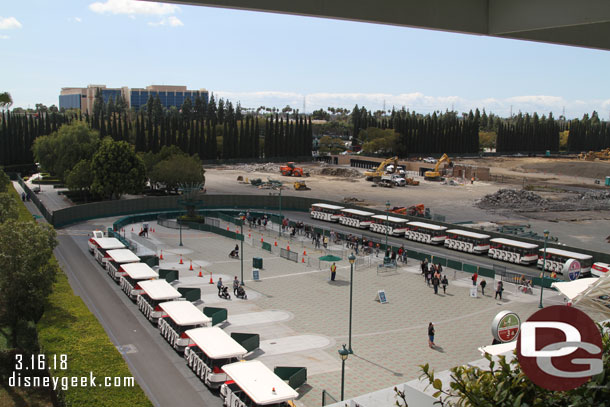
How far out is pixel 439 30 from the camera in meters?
11.1

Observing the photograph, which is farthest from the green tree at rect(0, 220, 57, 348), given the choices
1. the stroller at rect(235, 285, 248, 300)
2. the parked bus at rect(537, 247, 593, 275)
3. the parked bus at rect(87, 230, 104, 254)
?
the parked bus at rect(537, 247, 593, 275)

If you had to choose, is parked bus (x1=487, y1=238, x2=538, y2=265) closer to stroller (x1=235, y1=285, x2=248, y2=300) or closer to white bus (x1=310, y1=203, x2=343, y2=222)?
white bus (x1=310, y1=203, x2=343, y2=222)

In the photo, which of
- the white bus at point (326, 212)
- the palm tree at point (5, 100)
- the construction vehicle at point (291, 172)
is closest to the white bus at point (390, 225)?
the white bus at point (326, 212)

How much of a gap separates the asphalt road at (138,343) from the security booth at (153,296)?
0.48m

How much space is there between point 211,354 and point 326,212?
39.4 metres

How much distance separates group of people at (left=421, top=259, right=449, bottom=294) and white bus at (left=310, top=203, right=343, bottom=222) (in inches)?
792

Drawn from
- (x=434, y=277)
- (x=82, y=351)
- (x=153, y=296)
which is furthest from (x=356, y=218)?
(x=82, y=351)

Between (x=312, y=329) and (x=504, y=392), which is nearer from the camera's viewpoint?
(x=504, y=392)

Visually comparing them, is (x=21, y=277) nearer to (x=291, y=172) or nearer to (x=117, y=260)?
(x=117, y=260)

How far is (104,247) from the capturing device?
3862 cm

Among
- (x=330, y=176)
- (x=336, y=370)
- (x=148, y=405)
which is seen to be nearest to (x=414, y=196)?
(x=330, y=176)

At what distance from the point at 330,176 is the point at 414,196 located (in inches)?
1071

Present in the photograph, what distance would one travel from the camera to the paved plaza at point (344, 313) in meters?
23.8

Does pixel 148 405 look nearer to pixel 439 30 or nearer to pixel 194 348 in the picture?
pixel 194 348
